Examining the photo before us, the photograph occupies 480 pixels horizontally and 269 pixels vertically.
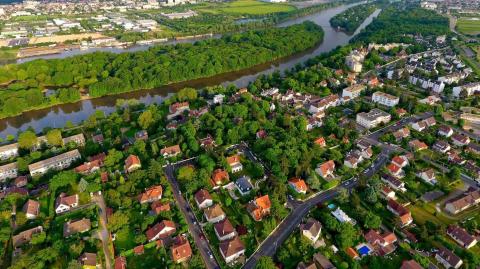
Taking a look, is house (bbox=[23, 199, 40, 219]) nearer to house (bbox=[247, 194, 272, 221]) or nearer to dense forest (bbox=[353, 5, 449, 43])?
house (bbox=[247, 194, 272, 221])

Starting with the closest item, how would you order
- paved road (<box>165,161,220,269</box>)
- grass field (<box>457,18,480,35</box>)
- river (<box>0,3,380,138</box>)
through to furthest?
paved road (<box>165,161,220,269</box>) < river (<box>0,3,380,138</box>) < grass field (<box>457,18,480,35</box>)

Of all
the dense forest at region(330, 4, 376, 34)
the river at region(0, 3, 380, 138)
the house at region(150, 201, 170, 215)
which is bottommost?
the river at region(0, 3, 380, 138)

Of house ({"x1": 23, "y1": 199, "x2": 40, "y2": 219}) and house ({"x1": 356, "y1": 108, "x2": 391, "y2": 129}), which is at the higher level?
house ({"x1": 356, "y1": 108, "x2": 391, "y2": 129})

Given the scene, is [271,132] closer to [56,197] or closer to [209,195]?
[209,195]

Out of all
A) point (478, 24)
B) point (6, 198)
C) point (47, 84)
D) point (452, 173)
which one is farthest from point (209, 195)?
point (478, 24)

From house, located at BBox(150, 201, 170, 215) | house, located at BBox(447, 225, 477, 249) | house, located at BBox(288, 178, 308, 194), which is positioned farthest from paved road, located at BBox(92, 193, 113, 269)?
house, located at BBox(447, 225, 477, 249)
